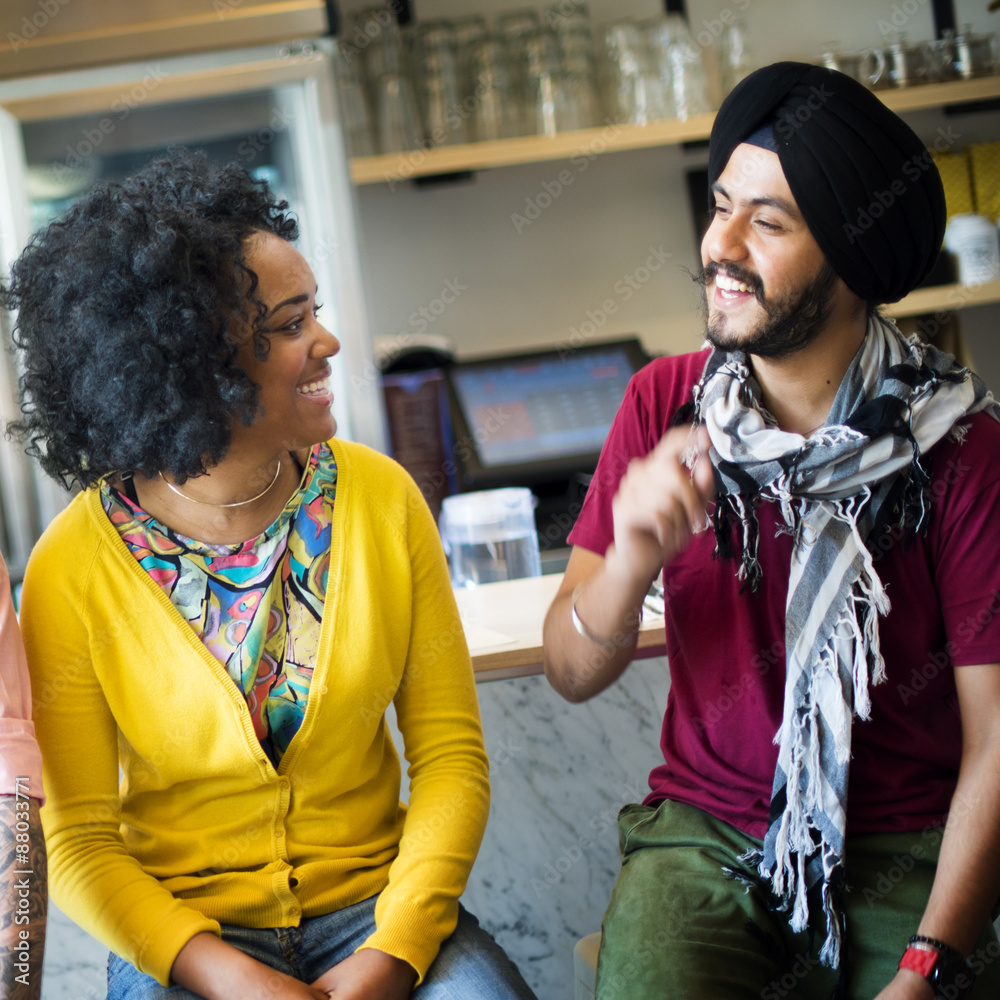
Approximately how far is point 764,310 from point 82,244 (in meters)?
0.65

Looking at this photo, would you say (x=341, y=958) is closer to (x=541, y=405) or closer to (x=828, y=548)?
(x=828, y=548)

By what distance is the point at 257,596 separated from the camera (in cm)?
108

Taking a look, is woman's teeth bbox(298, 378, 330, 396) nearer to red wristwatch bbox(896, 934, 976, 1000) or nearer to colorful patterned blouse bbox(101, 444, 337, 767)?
colorful patterned blouse bbox(101, 444, 337, 767)

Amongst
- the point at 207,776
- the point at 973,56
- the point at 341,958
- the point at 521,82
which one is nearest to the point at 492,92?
the point at 521,82

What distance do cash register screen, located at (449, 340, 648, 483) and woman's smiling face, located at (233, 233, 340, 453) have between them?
1231 millimetres

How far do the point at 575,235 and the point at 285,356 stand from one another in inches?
67.5

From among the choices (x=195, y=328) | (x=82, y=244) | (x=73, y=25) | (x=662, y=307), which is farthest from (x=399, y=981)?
(x=662, y=307)

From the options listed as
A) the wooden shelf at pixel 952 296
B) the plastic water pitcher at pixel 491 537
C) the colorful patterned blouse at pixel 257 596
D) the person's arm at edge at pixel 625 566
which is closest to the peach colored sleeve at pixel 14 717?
the colorful patterned blouse at pixel 257 596

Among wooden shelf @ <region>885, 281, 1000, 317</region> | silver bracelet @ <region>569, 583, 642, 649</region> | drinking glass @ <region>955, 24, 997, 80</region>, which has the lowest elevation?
silver bracelet @ <region>569, 583, 642, 649</region>

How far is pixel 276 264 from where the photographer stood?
1.10 metres

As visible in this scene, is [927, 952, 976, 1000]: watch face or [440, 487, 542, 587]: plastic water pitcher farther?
[440, 487, 542, 587]: plastic water pitcher

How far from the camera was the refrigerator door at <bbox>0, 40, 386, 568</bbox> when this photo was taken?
212cm

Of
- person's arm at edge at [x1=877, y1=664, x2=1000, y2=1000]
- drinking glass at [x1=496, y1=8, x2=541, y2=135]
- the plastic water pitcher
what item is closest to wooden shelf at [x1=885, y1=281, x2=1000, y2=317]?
drinking glass at [x1=496, y1=8, x2=541, y2=135]

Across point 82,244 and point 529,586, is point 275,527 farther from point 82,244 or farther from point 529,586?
point 529,586
